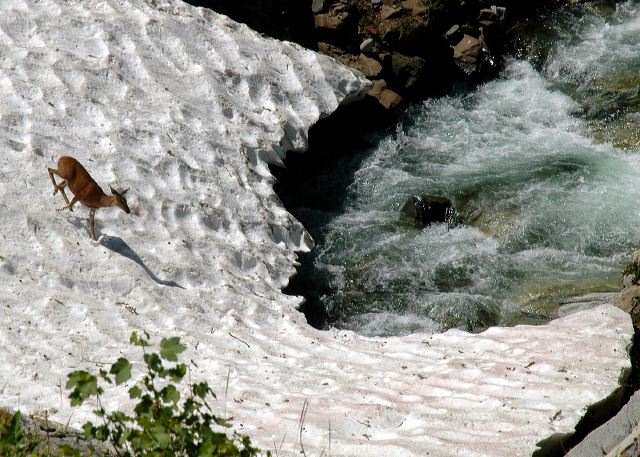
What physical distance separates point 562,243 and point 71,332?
5324 mm

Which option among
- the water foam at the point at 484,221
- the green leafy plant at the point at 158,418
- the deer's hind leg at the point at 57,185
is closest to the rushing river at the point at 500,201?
the water foam at the point at 484,221

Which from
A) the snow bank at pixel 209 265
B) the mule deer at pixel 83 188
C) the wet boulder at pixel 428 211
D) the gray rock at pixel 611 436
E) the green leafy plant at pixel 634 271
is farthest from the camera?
the wet boulder at pixel 428 211

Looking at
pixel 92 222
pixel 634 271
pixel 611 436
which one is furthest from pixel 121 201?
pixel 611 436

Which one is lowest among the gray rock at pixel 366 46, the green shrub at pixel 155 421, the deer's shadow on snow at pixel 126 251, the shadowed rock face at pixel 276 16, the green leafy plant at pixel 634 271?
the deer's shadow on snow at pixel 126 251

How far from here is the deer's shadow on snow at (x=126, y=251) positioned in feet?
25.3

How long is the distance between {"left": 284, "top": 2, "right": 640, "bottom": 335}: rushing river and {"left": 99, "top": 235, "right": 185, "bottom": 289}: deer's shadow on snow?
1.84 m

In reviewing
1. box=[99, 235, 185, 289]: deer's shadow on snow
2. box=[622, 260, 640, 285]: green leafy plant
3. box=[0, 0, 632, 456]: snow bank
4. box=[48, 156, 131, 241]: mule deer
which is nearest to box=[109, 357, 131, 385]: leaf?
box=[0, 0, 632, 456]: snow bank

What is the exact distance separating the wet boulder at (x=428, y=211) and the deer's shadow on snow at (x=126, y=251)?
3238 mm

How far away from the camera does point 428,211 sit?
995 centimetres

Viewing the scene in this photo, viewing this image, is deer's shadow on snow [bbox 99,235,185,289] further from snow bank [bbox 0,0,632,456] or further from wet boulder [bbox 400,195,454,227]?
wet boulder [bbox 400,195,454,227]

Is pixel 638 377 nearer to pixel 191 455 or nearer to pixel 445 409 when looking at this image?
pixel 445 409

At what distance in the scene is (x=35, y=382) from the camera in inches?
239

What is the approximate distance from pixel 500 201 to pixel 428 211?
888 millimetres

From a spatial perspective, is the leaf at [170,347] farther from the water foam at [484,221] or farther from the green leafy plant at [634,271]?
the water foam at [484,221]
